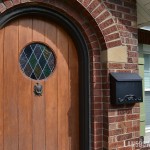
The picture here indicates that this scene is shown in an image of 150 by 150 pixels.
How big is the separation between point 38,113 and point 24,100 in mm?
223

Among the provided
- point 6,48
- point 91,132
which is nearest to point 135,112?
point 91,132

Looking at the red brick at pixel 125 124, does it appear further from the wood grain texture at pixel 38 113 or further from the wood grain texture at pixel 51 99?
the wood grain texture at pixel 38 113

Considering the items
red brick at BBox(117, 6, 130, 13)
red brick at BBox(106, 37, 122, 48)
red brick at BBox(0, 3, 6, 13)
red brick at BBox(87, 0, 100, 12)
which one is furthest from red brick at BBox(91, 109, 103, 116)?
red brick at BBox(0, 3, 6, 13)

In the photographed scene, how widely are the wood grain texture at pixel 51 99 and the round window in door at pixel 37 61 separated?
66 mm

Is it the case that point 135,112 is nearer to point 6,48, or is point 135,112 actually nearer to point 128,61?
point 128,61

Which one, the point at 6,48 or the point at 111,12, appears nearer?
the point at 6,48

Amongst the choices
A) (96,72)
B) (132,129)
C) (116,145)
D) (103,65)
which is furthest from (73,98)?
(132,129)

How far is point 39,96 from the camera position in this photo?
9.53ft

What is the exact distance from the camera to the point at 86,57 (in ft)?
10.3

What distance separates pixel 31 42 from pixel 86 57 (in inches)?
27.2

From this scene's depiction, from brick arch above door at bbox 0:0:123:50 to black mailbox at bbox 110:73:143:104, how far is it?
40 cm

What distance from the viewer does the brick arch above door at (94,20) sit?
117 inches

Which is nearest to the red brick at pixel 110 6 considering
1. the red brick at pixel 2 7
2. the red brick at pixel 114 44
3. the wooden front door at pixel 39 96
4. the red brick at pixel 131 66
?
the red brick at pixel 114 44

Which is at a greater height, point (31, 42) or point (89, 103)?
point (31, 42)
